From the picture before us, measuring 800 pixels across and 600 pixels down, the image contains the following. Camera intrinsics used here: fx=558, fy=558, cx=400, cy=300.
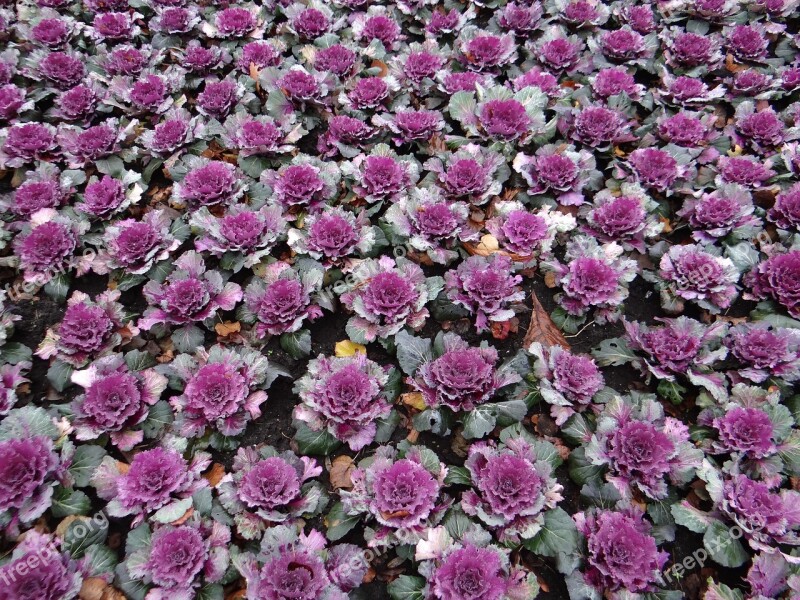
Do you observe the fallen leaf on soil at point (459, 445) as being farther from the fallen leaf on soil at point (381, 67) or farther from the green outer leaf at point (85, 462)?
the fallen leaf on soil at point (381, 67)

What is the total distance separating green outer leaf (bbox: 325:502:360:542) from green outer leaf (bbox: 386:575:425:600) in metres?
0.36

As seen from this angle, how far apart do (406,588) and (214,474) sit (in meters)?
1.25

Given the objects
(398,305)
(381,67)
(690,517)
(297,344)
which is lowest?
(690,517)

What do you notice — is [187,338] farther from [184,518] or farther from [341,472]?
[341,472]

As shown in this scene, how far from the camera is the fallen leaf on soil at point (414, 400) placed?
3.39 metres

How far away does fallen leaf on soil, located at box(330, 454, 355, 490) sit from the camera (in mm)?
3182

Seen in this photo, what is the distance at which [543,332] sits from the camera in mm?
3795

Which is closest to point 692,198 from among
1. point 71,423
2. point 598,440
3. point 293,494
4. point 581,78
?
point 581,78

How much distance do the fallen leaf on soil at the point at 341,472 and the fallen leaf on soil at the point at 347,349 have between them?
26.0 inches

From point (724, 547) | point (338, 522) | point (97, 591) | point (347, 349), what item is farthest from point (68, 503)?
point (724, 547)

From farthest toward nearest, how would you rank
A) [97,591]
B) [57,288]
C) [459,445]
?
[57,288] < [459,445] < [97,591]

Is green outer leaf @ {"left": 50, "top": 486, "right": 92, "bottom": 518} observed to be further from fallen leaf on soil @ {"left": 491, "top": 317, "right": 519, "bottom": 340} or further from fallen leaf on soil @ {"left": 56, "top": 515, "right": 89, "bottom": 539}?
fallen leaf on soil @ {"left": 491, "top": 317, "right": 519, "bottom": 340}

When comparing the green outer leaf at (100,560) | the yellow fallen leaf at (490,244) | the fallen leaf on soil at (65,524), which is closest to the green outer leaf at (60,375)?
the fallen leaf on soil at (65,524)

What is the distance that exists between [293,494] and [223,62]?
4.19 meters
